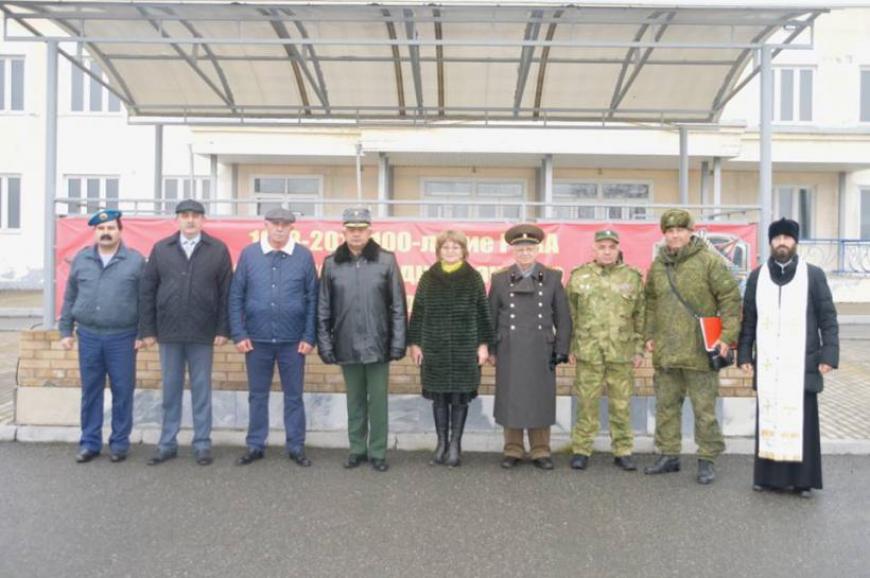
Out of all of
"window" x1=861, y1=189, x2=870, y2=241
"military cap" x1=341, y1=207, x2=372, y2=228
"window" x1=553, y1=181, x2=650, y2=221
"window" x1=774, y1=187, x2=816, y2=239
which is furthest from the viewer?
"window" x1=861, y1=189, x2=870, y2=241

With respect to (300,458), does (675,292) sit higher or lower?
higher

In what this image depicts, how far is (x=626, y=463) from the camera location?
5652 millimetres

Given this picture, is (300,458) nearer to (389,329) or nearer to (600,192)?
(389,329)

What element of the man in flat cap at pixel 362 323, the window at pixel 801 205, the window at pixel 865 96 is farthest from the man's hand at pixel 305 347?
the window at pixel 865 96

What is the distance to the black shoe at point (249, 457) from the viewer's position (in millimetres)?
5699

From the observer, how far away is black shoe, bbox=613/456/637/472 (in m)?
5.63

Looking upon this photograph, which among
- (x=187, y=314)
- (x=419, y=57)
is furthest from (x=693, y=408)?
(x=419, y=57)

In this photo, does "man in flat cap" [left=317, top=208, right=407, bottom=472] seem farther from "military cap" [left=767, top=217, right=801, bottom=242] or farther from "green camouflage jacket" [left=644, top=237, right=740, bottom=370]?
"military cap" [left=767, top=217, right=801, bottom=242]

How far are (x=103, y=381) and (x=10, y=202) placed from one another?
1956 centimetres

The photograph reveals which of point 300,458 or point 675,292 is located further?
point 300,458

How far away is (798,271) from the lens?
5117mm

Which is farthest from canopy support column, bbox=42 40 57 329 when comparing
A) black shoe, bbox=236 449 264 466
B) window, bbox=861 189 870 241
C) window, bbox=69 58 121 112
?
window, bbox=861 189 870 241

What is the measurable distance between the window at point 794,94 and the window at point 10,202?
22.1m

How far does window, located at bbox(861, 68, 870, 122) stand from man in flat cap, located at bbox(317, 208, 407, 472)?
19856 mm
